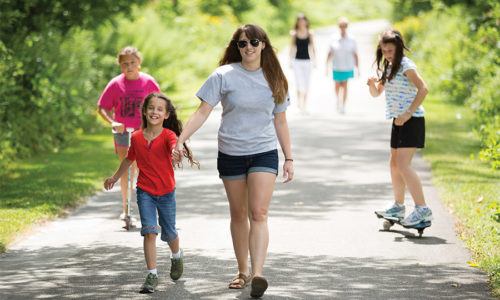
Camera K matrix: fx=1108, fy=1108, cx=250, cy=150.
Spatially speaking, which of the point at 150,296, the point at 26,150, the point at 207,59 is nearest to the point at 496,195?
the point at 150,296

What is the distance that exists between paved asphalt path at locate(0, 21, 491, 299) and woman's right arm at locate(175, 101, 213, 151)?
1.12 m

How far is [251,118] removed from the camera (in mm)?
7848

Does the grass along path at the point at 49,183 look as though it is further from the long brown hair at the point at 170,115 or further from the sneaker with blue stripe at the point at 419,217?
the sneaker with blue stripe at the point at 419,217

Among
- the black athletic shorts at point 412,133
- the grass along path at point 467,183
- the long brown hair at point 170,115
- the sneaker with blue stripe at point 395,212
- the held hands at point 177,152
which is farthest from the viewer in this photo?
the sneaker with blue stripe at point 395,212

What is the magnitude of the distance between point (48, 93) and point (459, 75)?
1076cm

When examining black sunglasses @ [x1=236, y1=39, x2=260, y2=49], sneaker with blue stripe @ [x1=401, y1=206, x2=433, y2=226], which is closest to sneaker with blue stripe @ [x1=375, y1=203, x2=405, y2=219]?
sneaker with blue stripe @ [x1=401, y1=206, x2=433, y2=226]

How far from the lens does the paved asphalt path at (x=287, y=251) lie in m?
8.18

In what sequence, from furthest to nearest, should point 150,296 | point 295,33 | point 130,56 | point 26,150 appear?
point 295,33 < point 26,150 < point 130,56 < point 150,296

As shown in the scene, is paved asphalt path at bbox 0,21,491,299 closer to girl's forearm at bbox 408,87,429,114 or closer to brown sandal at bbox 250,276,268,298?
brown sandal at bbox 250,276,268,298

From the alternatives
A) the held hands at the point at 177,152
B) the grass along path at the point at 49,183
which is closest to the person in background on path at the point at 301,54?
the grass along path at the point at 49,183

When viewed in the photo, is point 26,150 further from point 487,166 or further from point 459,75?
point 459,75

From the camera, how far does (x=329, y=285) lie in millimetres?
8328

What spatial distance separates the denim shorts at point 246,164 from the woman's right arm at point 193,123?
0.30 metres

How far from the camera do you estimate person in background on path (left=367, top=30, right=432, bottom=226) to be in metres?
10.2
